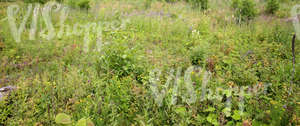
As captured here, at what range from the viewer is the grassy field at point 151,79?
2.43 metres

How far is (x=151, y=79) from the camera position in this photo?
9.21ft

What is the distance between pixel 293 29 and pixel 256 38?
47.5 inches

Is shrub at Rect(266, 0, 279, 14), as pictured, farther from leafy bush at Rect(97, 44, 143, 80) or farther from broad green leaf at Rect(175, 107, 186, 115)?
broad green leaf at Rect(175, 107, 186, 115)

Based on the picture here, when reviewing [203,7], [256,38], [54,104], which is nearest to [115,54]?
[54,104]

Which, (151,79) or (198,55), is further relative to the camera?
(198,55)

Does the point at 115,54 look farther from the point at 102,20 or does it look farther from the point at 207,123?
the point at 102,20

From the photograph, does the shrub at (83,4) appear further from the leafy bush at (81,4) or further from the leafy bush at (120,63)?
the leafy bush at (120,63)

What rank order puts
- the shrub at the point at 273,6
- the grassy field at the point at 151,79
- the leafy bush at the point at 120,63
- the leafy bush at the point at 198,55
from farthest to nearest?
the shrub at the point at 273,6 → the leafy bush at the point at 198,55 → the leafy bush at the point at 120,63 → the grassy field at the point at 151,79

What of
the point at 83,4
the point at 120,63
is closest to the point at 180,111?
the point at 120,63

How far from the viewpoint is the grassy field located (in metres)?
2.43

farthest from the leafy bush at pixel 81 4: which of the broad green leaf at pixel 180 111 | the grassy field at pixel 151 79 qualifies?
the broad green leaf at pixel 180 111

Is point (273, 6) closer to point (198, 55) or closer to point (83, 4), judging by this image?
point (198, 55)

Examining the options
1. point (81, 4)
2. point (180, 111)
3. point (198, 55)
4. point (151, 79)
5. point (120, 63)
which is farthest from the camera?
point (81, 4)

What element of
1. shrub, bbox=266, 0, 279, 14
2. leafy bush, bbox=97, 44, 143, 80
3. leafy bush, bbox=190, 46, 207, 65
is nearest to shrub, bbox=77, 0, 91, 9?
leafy bush, bbox=97, 44, 143, 80
